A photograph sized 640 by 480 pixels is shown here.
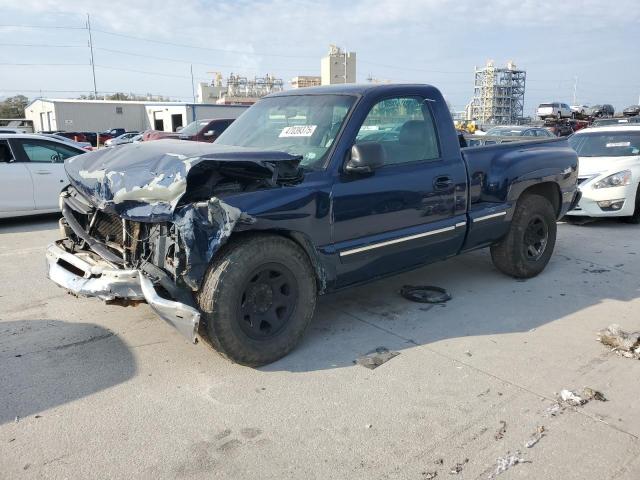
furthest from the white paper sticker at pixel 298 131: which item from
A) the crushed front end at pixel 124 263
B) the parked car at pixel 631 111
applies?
the parked car at pixel 631 111

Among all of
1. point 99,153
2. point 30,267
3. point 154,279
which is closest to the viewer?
point 154,279

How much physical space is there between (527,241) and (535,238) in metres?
0.18

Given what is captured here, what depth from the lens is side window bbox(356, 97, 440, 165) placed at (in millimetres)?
4363

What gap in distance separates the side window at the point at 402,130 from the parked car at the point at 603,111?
3859 centimetres

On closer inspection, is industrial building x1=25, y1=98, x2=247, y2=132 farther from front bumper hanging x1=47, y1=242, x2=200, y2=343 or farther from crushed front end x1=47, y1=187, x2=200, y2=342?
front bumper hanging x1=47, y1=242, x2=200, y2=343

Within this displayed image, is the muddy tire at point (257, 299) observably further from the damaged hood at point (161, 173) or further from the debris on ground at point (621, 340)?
the debris on ground at point (621, 340)

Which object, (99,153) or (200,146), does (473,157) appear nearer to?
(200,146)

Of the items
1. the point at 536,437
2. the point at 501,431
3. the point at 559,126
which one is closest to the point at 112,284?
the point at 501,431

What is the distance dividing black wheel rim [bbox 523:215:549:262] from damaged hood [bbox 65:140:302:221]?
311 cm

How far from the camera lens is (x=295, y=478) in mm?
2654

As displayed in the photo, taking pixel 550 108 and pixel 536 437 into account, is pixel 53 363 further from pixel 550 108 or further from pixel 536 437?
pixel 550 108

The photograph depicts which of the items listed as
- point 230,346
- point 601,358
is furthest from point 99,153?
point 601,358

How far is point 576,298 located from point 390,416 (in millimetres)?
2971

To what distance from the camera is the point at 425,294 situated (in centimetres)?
526
